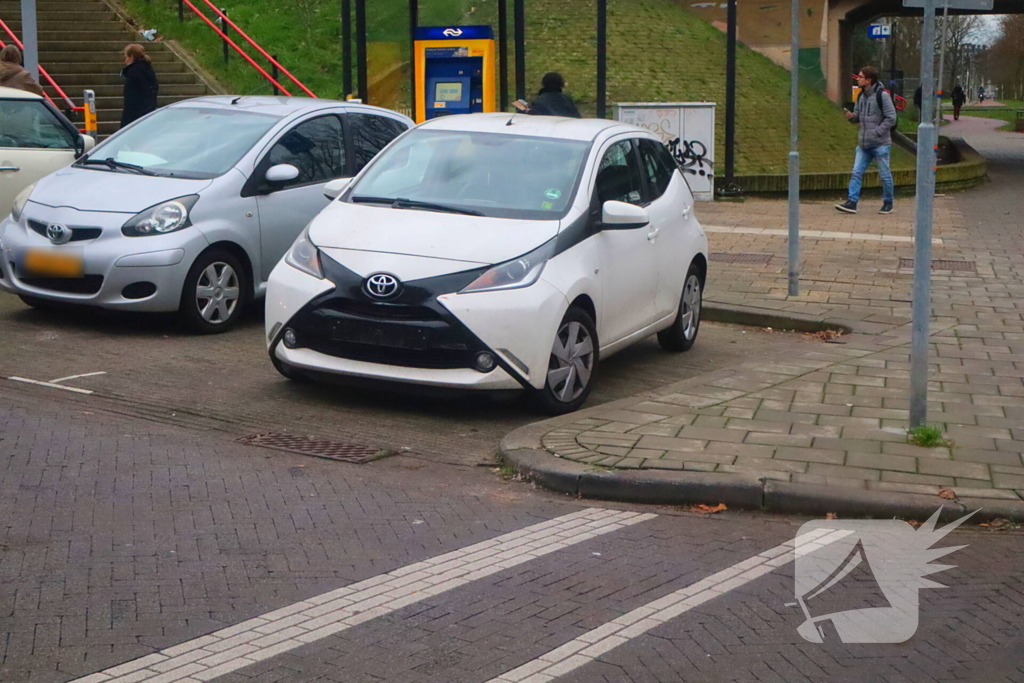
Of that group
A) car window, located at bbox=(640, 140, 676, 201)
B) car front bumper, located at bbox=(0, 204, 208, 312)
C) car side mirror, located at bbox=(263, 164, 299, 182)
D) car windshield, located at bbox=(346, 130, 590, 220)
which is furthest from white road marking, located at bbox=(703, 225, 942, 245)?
car front bumper, located at bbox=(0, 204, 208, 312)

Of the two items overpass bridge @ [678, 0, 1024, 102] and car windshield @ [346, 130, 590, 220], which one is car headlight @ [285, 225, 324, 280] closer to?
car windshield @ [346, 130, 590, 220]

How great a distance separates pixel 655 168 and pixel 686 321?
115cm

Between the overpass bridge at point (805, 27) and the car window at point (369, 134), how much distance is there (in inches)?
734

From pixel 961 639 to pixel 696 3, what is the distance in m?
26.5

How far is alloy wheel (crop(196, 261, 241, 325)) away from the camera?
946 cm

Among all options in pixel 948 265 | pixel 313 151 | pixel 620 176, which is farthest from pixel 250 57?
pixel 620 176

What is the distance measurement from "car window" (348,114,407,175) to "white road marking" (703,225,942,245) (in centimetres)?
576

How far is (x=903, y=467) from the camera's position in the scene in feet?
20.6

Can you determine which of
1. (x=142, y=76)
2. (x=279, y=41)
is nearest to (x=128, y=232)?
(x=142, y=76)

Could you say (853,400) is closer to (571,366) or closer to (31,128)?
(571,366)

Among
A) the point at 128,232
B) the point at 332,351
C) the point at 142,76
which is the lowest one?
the point at 332,351

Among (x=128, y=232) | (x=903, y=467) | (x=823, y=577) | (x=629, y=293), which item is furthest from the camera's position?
(x=128, y=232)

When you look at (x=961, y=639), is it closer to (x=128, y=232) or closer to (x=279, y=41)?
(x=128, y=232)

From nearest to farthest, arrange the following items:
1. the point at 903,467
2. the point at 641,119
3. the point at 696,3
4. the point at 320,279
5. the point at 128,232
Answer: the point at 903,467 → the point at 320,279 → the point at 128,232 → the point at 641,119 → the point at 696,3
